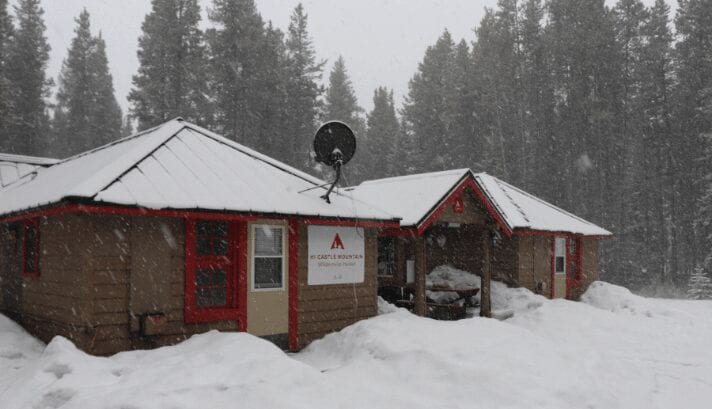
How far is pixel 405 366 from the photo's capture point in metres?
7.68

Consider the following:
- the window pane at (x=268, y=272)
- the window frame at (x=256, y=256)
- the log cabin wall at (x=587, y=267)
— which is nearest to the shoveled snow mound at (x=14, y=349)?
the window frame at (x=256, y=256)

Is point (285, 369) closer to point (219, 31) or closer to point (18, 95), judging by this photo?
point (219, 31)

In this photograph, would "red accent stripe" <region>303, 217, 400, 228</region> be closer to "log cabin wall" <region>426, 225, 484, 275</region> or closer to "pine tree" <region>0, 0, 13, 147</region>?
"log cabin wall" <region>426, 225, 484, 275</region>

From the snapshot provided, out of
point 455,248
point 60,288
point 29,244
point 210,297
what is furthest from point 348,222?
point 455,248

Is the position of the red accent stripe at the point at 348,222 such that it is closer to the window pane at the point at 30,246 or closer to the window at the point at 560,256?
the window pane at the point at 30,246

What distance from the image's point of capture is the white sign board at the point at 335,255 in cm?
1050

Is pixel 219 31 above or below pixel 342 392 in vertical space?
above

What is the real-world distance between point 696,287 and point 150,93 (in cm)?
3138

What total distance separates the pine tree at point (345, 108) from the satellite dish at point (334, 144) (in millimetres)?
37718

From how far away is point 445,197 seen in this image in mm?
12914

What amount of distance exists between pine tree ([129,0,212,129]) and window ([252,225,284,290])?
23.8 m

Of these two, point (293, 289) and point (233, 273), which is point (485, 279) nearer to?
point (293, 289)

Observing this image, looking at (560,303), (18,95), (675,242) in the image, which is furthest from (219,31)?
(675,242)

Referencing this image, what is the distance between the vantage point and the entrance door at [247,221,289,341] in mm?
9664
